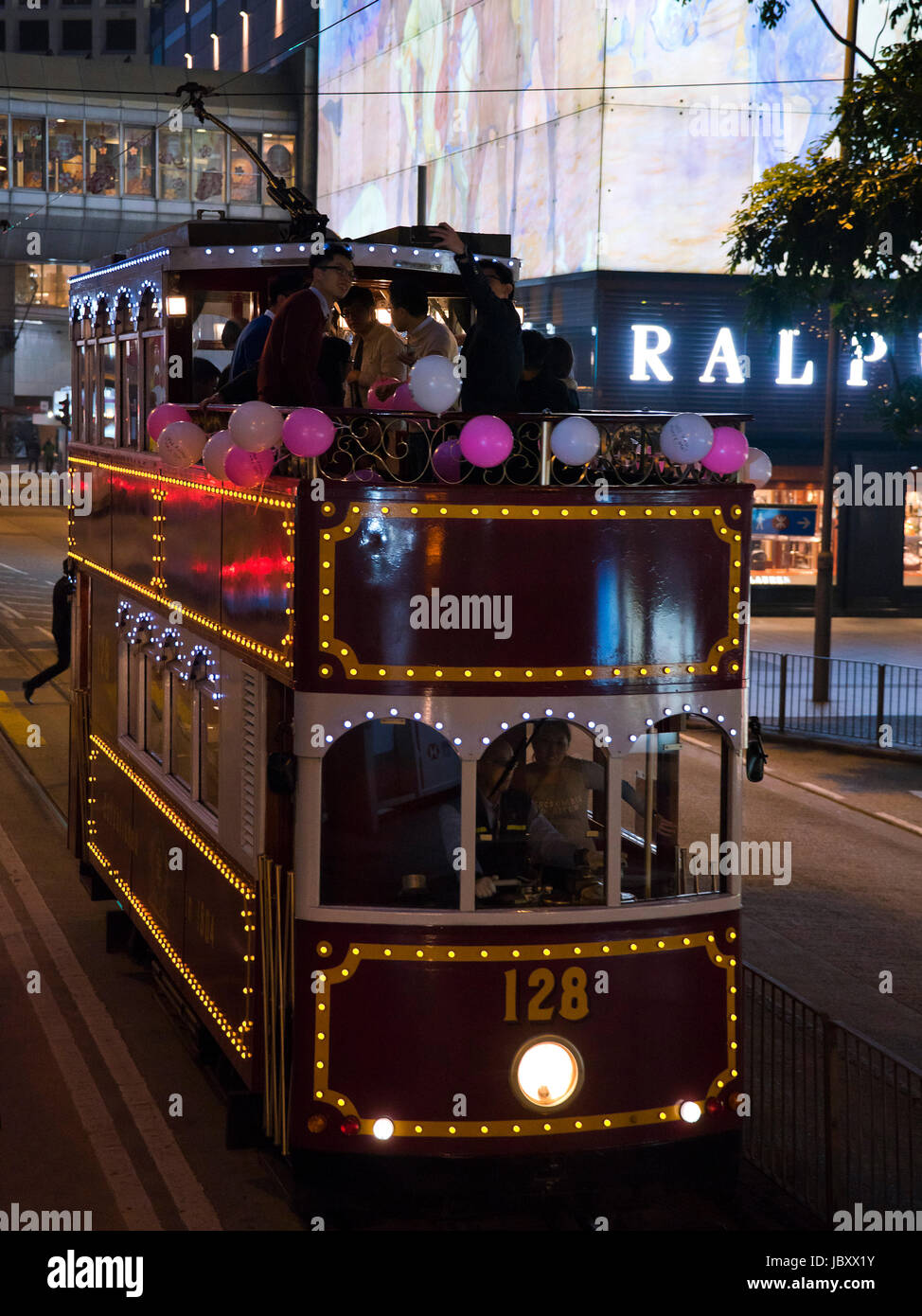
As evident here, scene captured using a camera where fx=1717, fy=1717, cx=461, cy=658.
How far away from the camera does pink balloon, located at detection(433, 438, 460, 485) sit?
24.4 feet

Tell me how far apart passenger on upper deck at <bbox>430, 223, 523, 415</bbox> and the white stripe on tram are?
3953mm

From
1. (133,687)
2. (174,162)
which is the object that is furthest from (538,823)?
(174,162)

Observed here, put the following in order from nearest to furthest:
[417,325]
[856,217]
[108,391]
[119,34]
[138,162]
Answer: [417,325]
[108,391]
[856,217]
[138,162]
[119,34]

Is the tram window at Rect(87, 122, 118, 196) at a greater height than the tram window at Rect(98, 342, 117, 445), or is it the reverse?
the tram window at Rect(87, 122, 118, 196)

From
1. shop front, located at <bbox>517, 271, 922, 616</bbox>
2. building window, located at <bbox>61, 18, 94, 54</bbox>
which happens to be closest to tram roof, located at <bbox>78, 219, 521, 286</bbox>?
shop front, located at <bbox>517, 271, 922, 616</bbox>

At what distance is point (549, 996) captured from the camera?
745cm

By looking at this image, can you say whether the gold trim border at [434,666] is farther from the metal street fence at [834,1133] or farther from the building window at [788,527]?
the building window at [788,527]

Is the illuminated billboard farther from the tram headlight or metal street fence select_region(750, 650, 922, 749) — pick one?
the tram headlight

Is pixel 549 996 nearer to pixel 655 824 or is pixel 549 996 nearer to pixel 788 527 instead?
pixel 655 824

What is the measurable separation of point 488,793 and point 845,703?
53.2 ft

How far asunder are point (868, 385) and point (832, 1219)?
2709 cm

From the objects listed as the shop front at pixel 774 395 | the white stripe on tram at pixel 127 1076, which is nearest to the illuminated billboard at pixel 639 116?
the shop front at pixel 774 395

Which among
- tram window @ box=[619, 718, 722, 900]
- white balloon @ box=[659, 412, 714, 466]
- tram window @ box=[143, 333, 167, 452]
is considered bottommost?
tram window @ box=[619, 718, 722, 900]

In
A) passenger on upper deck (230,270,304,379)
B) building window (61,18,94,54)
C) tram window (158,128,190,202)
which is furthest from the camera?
building window (61,18,94,54)
